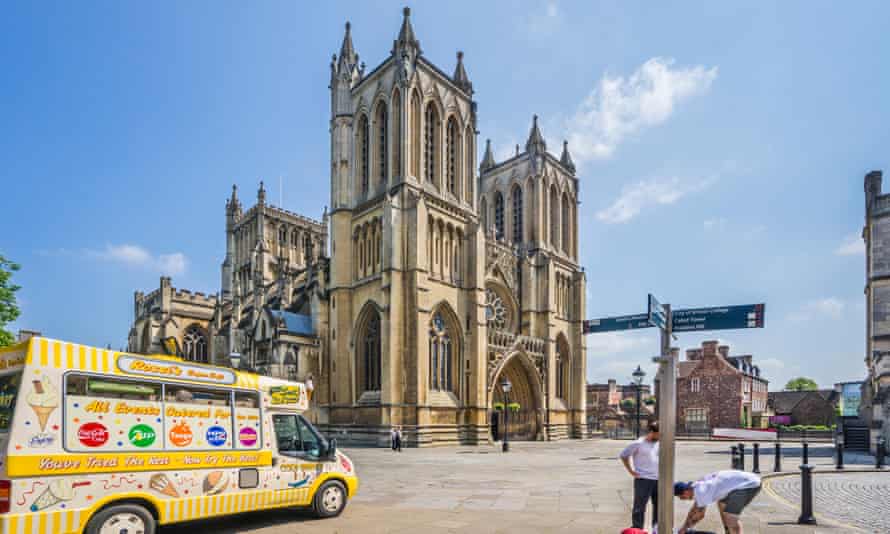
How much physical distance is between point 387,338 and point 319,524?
20.3m

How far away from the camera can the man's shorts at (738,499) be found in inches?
245

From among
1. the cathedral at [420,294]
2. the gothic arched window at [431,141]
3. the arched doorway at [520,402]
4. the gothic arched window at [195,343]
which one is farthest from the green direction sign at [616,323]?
the gothic arched window at [195,343]

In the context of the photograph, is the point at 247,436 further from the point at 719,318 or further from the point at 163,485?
the point at 719,318

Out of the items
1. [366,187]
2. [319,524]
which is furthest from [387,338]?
[319,524]

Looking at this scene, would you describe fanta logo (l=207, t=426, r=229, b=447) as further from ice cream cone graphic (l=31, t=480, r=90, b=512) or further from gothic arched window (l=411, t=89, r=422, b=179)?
gothic arched window (l=411, t=89, r=422, b=179)

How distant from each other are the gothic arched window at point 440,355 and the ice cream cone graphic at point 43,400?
25.0m

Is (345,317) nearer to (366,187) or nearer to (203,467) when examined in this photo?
(366,187)

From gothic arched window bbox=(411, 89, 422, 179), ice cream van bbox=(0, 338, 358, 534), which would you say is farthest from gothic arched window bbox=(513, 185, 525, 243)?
ice cream van bbox=(0, 338, 358, 534)

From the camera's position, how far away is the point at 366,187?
34344 millimetres

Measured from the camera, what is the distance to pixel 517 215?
142 ft

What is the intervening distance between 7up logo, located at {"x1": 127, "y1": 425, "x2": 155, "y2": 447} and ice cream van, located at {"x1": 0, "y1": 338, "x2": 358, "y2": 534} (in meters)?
0.01

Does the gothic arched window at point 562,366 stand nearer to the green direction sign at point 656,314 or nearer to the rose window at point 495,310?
A: the rose window at point 495,310

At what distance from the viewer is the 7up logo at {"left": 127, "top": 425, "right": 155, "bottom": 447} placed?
7.41 meters

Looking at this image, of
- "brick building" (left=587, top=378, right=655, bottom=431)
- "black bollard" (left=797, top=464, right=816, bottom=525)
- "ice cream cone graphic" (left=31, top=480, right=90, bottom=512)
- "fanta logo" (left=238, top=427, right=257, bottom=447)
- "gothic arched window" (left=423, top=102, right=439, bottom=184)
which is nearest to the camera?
"ice cream cone graphic" (left=31, top=480, right=90, bottom=512)
